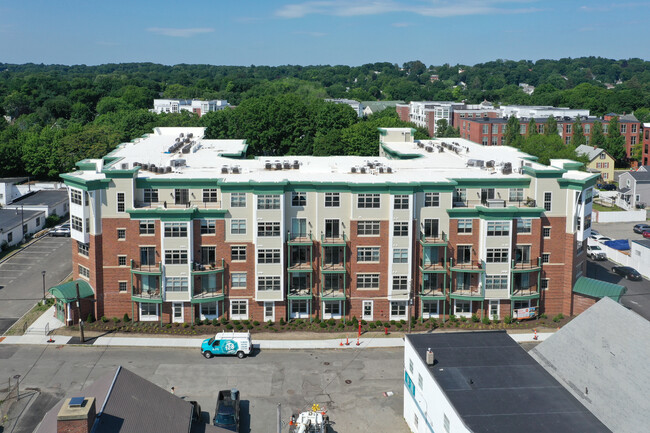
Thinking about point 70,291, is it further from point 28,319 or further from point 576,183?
point 576,183

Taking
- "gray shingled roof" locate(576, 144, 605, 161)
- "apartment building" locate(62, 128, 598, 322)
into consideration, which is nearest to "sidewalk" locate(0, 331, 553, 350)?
"apartment building" locate(62, 128, 598, 322)

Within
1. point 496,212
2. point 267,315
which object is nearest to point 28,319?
point 267,315

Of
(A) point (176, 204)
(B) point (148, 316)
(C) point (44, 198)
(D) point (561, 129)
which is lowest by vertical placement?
(B) point (148, 316)

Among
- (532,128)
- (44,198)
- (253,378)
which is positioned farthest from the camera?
(532,128)

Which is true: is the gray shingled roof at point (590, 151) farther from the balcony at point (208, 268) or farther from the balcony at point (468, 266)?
the balcony at point (208, 268)

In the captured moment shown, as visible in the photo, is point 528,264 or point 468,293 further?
point 528,264

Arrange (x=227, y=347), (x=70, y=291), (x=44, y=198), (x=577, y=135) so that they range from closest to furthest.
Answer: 1. (x=227, y=347)
2. (x=70, y=291)
3. (x=44, y=198)
4. (x=577, y=135)
